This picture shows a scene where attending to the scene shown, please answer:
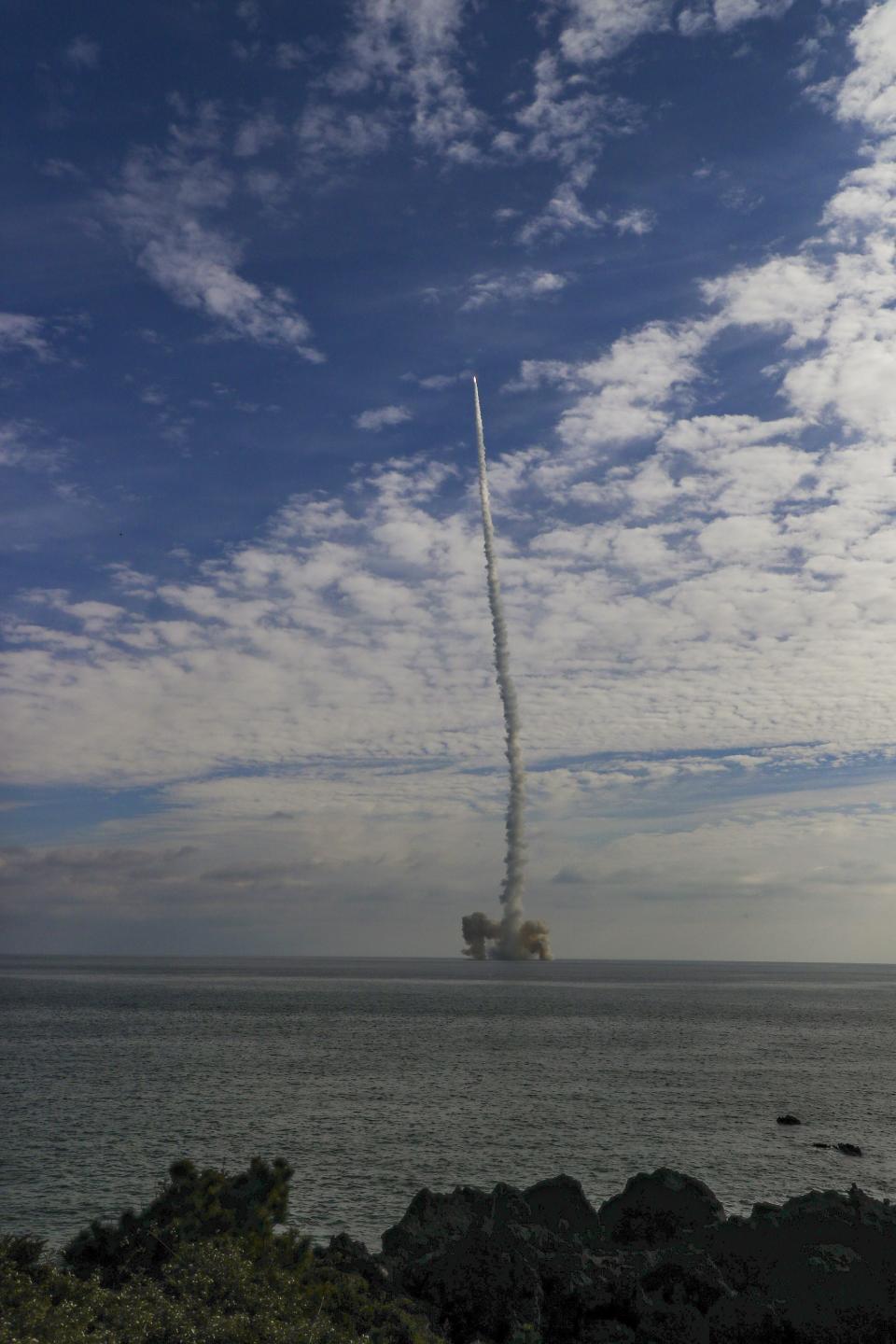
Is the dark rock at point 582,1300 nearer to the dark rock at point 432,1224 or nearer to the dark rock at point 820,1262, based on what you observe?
the dark rock at point 820,1262

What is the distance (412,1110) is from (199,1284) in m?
41.9

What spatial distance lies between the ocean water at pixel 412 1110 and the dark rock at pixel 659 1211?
7.20m

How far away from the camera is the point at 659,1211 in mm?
35375

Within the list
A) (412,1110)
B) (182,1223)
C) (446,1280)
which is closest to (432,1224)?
(446,1280)

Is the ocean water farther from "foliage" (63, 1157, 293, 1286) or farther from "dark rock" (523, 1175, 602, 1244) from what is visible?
"foliage" (63, 1157, 293, 1286)

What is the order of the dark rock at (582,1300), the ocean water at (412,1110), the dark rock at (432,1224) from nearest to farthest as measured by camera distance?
1. the dark rock at (582,1300)
2. the dark rock at (432,1224)
3. the ocean water at (412,1110)

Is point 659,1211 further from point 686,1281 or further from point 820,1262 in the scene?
point 820,1262

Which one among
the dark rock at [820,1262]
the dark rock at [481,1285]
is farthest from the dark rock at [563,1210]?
the dark rock at [481,1285]

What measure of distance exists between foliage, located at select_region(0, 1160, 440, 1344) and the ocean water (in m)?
9.06

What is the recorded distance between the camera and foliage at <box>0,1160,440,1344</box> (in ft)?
70.6

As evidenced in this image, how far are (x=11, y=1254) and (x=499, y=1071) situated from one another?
61813mm

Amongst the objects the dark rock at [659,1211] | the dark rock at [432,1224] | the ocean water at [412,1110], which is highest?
the dark rock at [432,1224]

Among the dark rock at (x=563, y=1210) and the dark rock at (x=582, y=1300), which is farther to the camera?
the dark rock at (x=563, y=1210)

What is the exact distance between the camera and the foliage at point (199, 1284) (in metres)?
21.5
